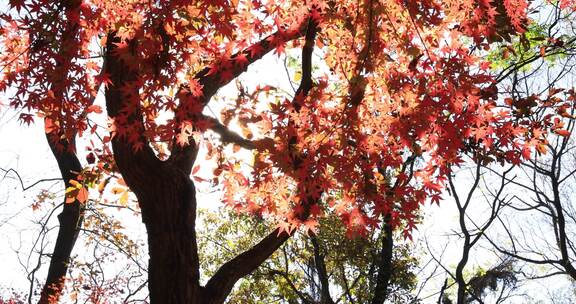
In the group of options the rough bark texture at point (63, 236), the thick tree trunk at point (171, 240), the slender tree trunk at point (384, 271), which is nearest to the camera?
the thick tree trunk at point (171, 240)

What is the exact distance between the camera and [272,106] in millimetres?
3611

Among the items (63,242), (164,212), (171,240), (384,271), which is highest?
(384,271)

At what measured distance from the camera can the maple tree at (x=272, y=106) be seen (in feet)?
11.8

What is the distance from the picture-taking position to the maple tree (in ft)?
11.8

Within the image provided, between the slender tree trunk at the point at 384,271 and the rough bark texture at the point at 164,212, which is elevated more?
the slender tree trunk at the point at 384,271

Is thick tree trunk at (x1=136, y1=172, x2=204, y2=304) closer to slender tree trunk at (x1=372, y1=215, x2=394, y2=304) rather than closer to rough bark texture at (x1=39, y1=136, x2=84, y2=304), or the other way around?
rough bark texture at (x1=39, y1=136, x2=84, y2=304)

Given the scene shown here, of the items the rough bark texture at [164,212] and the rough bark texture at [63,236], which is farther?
the rough bark texture at [63,236]

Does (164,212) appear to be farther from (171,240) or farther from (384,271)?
(384,271)

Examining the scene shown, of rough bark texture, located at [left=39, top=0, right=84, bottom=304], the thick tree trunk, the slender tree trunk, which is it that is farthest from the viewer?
the slender tree trunk

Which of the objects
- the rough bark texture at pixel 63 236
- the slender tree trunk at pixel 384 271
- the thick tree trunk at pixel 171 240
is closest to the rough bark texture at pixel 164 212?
the thick tree trunk at pixel 171 240

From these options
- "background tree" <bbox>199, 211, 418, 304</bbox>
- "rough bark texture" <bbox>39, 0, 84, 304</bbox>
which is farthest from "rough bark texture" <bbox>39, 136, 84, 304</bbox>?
"background tree" <bbox>199, 211, 418, 304</bbox>

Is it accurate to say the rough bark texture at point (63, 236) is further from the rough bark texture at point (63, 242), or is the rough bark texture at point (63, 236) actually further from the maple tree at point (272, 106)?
the maple tree at point (272, 106)

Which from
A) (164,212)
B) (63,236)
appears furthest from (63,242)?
(164,212)

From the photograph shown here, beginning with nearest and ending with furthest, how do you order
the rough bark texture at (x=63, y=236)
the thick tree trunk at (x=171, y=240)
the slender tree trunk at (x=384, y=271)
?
1. the thick tree trunk at (x=171, y=240)
2. the rough bark texture at (x=63, y=236)
3. the slender tree trunk at (x=384, y=271)
